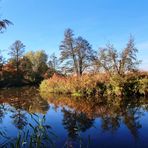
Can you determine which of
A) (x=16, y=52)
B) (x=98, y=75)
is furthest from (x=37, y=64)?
(x=98, y=75)

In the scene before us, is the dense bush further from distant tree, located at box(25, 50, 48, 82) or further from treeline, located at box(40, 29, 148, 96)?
distant tree, located at box(25, 50, 48, 82)

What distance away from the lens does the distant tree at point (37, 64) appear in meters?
60.7

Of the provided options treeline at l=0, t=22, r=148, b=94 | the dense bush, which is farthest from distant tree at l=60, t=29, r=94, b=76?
the dense bush

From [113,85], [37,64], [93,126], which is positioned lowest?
[93,126]

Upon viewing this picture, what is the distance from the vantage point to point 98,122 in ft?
44.4

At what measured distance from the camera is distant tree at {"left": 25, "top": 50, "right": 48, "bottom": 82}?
6072cm

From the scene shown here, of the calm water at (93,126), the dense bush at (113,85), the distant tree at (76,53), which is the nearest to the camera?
the calm water at (93,126)

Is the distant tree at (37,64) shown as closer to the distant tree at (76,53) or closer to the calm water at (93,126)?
the distant tree at (76,53)

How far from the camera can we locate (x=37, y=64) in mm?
67875

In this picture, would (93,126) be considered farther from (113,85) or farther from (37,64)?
(37,64)

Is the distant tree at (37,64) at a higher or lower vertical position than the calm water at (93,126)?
higher

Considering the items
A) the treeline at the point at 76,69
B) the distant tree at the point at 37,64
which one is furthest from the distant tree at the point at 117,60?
the distant tree at the point at 37,64

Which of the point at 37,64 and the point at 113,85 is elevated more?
the point at 37,64

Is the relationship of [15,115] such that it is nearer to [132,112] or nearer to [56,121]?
[56,121]
